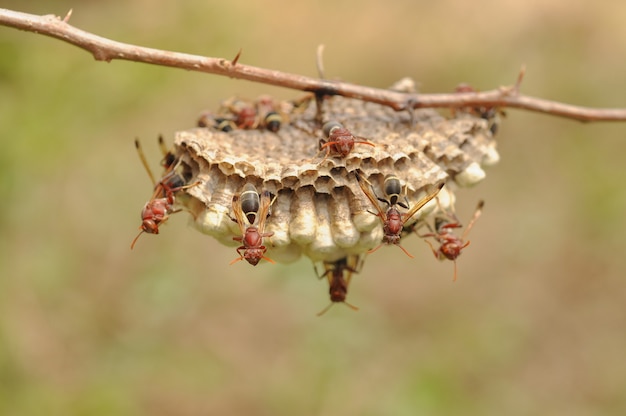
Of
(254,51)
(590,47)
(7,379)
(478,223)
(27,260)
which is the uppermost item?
(590,47)

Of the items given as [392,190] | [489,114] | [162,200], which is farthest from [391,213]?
[489,114]

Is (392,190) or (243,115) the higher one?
(243,115)

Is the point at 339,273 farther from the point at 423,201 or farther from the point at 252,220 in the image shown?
the point at 252,220

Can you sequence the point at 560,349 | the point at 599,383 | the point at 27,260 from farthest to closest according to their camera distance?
the point at 560,349, the point at 599,383, the point at 27,260

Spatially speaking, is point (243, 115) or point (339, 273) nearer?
point (243, 115)

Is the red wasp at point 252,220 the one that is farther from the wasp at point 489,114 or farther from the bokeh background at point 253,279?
the bokeh background at point 253,279

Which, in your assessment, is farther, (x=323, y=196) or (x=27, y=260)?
(x=27, y=260)

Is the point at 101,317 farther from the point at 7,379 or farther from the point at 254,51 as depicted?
the point at 254,51

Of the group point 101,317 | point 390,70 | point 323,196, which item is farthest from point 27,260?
point 390,70

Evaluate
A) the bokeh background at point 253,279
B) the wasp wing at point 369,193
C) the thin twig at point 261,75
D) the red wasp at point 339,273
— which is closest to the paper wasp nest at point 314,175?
the wasp wing at point 369,193
